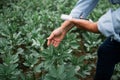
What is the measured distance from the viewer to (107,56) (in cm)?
237

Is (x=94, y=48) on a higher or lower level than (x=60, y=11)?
lower

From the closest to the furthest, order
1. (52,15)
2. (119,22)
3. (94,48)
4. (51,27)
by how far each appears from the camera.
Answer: (119,22), (94,48), (51,27), (52,15)

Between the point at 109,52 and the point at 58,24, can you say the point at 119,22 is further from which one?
the point at 58,24

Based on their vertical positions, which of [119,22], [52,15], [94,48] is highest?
[119,22]

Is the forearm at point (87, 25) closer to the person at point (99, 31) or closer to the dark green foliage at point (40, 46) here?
the person at point (99, 31)

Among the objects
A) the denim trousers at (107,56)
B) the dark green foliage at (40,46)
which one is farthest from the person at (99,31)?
the dark green foliage at (40,46)

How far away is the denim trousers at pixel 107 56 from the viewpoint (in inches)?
91.0

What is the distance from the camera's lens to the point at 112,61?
94.6 inches

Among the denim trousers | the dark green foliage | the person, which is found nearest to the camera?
the person

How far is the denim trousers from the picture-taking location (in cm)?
231

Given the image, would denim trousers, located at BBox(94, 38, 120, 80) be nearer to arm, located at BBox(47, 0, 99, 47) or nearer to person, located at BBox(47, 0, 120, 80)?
person, located at BBox(47, 0, 120, 80)

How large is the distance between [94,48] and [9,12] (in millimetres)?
1277

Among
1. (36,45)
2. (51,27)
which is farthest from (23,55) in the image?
(51,27)

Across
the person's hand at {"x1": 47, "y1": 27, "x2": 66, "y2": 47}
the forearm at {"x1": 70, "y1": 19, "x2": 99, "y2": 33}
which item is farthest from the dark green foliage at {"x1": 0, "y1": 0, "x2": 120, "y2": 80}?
the forearm at {"x1": 70, "y1": 19, "x2": 99, "y2": 33}
